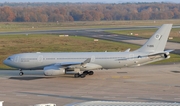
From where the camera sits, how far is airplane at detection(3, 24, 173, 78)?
1993 inches

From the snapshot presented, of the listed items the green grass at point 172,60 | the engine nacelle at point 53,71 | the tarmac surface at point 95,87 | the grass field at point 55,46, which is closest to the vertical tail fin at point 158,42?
the tarmac surface at point 95,87

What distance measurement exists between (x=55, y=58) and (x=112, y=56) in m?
7.09

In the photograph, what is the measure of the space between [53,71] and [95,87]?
664cm

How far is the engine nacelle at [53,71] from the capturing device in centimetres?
4975

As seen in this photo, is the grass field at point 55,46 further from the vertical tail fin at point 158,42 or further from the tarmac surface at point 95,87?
the vertical tail fin at point 158,42

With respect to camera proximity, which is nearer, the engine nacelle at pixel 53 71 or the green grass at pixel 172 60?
the engine nacelle at pixel 53 71

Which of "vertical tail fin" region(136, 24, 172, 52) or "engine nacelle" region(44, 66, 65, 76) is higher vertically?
"vertical tail fin" region(136, 24, 172, 52)

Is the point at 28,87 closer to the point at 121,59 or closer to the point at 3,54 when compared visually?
the point at 121,59

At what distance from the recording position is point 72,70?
51.2 m

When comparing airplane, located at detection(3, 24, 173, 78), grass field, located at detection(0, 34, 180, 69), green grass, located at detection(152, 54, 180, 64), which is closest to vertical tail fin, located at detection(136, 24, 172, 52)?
airplane, located at detection(3, 24, 173, 78)

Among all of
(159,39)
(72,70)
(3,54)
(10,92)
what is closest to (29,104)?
(10,92)

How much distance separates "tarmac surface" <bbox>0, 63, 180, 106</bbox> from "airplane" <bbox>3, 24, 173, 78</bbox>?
133 centimetres

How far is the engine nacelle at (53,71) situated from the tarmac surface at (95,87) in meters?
0.89

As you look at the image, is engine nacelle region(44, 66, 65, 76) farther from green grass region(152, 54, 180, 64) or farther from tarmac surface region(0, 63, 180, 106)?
green grass region(152, 54, 180, 64)
